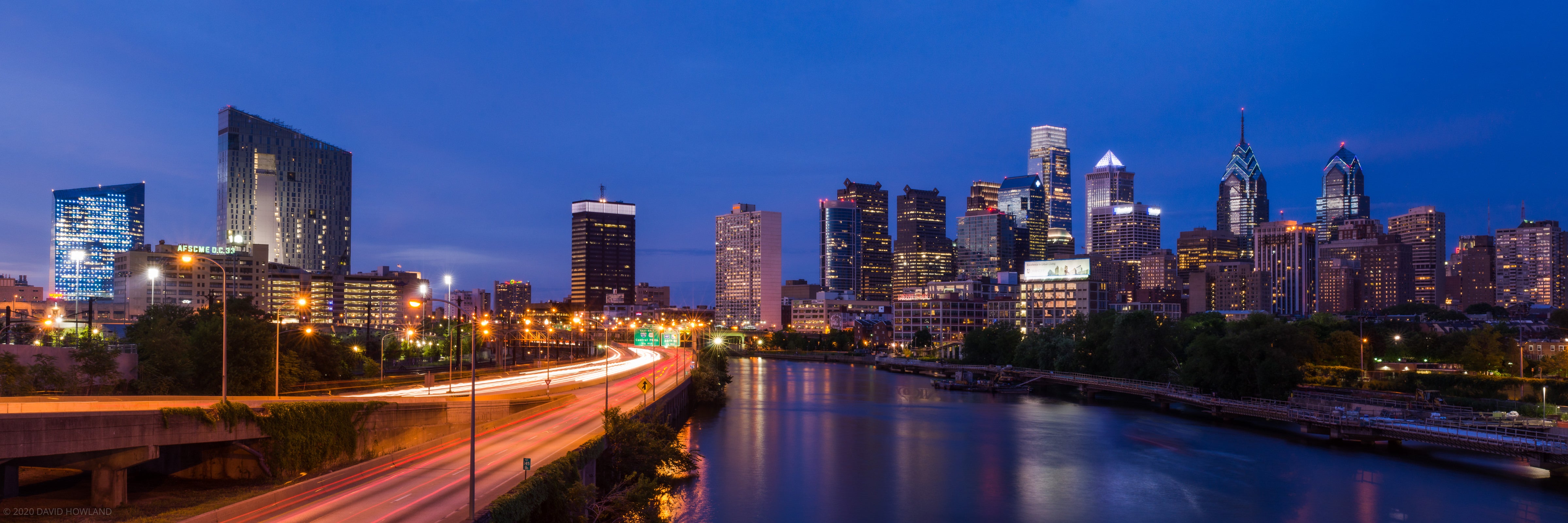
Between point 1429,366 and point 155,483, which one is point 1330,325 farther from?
point 155,483

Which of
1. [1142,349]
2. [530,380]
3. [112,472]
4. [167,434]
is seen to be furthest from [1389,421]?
[112,472]

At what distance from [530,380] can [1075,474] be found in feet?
134

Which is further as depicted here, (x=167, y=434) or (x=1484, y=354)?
(x=1484, y=354)

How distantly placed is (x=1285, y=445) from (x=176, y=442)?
65399 mm

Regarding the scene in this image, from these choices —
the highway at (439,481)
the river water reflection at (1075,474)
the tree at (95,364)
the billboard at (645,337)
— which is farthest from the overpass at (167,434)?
the billboard at (645,337)

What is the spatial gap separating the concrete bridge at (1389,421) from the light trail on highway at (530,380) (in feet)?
161

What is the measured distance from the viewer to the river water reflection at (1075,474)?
44.2 meters

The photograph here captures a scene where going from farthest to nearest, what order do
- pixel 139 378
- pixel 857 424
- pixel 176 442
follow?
pixel 857 424 → pixel 139 378 → pixel 176 442

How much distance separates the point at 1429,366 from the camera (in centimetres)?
9506

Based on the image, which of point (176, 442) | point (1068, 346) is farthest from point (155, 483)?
point (1068, 346)

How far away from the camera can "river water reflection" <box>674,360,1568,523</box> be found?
44.2 m

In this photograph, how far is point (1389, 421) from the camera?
208 feet

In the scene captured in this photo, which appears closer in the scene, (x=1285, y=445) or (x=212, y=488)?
(x=212, y=488)

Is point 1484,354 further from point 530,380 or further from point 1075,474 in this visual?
point 530,380
